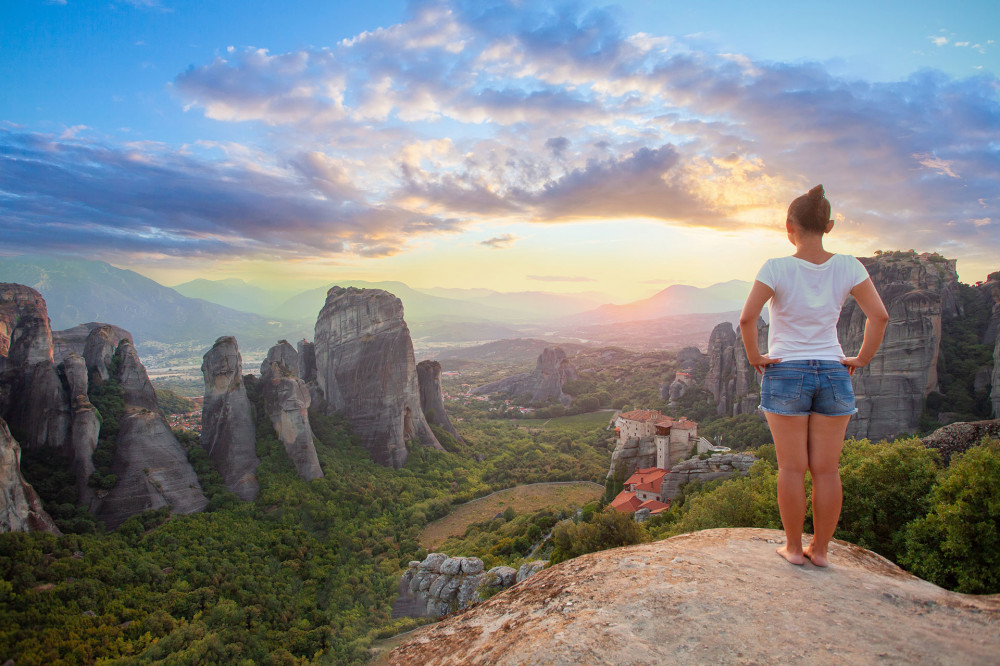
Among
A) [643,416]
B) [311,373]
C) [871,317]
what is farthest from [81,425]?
[643,416]

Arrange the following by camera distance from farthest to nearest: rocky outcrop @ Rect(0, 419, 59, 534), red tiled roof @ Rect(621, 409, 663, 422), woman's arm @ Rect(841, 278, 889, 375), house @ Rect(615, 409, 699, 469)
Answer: red tiled roof @ Rect(621, 409, 663, 422) → house @ Rect(615, 409, 699, 469) → rocky outcrop @ Rect(0, 419, 59, 534) → woman's arm @ Rect(841, 278, 889, 375)

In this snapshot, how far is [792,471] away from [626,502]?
21.8 meters

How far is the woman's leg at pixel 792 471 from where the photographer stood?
14.0ft

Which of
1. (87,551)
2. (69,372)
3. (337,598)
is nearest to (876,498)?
(337,598)

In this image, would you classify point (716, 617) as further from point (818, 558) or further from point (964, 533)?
point (964, 533)

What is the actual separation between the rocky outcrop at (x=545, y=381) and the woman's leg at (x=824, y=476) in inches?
2692

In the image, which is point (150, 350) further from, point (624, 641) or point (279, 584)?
point (624, 641)

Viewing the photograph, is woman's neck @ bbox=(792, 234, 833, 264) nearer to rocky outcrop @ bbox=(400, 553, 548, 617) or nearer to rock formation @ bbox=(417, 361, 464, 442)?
rocky outcrop @ bbox=(400, 553, 548, 617)

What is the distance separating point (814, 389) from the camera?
413 cm

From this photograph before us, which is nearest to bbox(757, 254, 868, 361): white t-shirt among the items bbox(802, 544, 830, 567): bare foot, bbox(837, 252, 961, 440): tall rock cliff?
bbox(802, 544, 830, 567): bare foot

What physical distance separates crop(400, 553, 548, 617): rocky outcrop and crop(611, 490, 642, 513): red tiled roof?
6889mm

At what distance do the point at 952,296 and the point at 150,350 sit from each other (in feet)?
655

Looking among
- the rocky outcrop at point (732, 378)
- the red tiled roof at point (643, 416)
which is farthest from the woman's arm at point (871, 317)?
the rocky outcrop at point (732, 378)

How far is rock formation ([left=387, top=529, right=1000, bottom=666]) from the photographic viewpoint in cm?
304
